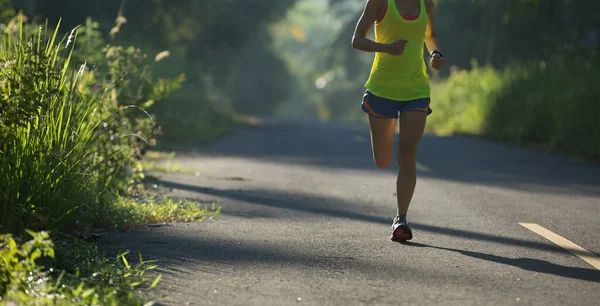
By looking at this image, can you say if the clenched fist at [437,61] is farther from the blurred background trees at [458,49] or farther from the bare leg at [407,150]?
the blurred background trees at [458,49]

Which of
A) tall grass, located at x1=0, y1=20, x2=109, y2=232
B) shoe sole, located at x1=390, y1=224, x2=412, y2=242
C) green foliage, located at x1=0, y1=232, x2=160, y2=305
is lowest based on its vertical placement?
green foliage, located at x1=0, y1=232, x2=160, y2=305

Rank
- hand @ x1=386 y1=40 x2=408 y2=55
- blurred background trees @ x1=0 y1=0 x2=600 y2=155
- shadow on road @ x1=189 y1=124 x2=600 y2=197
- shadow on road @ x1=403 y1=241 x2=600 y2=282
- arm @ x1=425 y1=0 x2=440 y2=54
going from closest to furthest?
shadow on road @ x1=403 y1=241 x2=600 y2=282, hand @ x1=386 y1=40 x2=408 y2=55, arm @ x1=425 y1=0 x2=440 y2=54, shadow on road @ x1=189 y1=124 x2=600 y2=197, blurred background trees @ x1=0 y1=0 x2=600 y2=155

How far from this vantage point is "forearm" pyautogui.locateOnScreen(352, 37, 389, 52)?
21.3 feet

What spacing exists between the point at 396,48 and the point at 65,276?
8.91 feet

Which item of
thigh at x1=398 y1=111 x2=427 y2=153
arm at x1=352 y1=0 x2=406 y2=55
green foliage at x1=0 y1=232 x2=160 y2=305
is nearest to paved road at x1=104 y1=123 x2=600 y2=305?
green foliage at x1=0 y1=232 x2=160 y2=305

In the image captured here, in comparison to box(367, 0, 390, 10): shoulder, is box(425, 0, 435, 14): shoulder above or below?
above

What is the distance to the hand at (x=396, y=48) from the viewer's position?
6.41 meters

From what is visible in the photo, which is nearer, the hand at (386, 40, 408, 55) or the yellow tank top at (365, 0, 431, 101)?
the hand at (386, 40, 408, 55)

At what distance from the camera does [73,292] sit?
422 centimetres

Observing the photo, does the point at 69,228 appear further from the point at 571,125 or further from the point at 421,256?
the point at 571,125

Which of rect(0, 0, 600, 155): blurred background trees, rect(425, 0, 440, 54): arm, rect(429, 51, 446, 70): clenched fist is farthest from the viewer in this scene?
rect(0, 0, 600, 155): blurred background trees

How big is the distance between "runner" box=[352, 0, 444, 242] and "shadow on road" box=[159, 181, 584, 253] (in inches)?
24.8

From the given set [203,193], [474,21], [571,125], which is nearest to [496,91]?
[571,125]

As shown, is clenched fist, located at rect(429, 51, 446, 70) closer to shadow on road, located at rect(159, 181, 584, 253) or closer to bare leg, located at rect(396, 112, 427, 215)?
bare leg, located at rect(396, 112, 427, 215)
